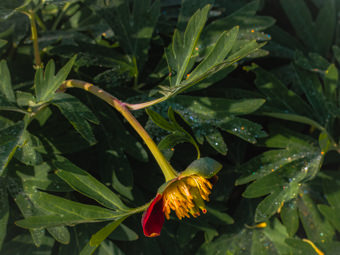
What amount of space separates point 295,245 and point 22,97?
651 mm

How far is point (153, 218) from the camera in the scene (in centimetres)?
61

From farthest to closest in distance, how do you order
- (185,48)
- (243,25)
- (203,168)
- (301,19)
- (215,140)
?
(301,19)
(243,25)
(215,140)
(185,48)
(203,168)

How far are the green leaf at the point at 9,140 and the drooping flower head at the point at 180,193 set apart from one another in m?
0.26

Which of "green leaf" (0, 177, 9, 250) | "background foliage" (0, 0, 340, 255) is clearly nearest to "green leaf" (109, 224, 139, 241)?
"background foliage" (0, 0, 340, 255)

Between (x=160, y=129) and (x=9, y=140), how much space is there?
12.0 inches

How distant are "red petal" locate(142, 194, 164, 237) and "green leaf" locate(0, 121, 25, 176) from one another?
26cm

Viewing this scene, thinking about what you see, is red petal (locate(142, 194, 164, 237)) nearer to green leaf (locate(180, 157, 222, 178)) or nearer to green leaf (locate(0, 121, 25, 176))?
green leaf (locate(180, 157, 222, 178))

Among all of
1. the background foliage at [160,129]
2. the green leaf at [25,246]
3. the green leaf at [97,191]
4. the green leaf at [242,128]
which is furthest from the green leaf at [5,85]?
the green leaf at [242,128]

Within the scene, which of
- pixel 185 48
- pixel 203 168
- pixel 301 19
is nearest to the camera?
pixel 203 168

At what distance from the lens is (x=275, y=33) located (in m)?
1.10

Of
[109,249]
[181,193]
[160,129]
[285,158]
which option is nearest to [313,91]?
[285,158]

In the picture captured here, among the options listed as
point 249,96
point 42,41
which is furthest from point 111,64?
point 249,96

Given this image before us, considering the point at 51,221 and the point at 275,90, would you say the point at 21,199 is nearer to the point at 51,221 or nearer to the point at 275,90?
the point at 51,221

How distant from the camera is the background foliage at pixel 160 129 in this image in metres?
0.78
